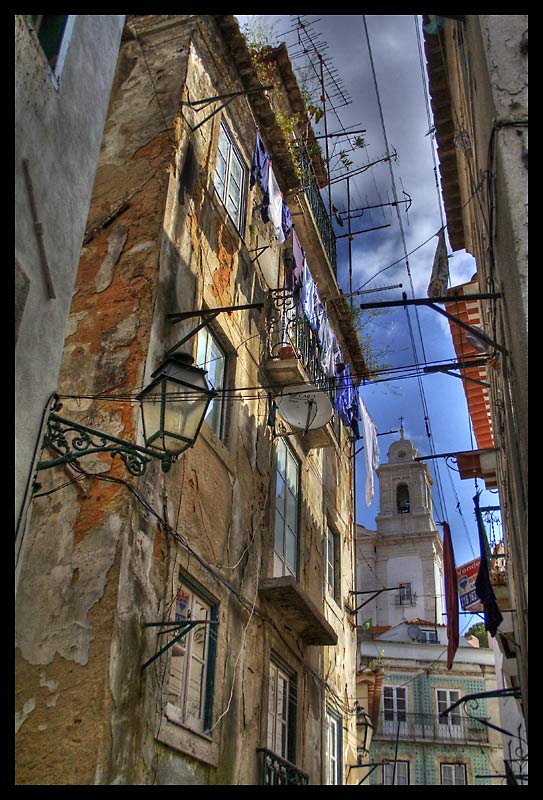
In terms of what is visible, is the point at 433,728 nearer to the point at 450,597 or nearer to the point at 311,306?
the point at 450,597

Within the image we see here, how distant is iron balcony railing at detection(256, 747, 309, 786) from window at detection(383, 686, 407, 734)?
29.2 metres

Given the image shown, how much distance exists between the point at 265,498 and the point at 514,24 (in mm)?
6536

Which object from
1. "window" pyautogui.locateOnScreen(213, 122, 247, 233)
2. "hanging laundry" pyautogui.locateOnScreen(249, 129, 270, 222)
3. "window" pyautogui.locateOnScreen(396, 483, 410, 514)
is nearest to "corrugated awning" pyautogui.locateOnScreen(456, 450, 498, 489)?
"hanging laundry" pyautogui.locateOnScreen(249, 129, 270, 222)

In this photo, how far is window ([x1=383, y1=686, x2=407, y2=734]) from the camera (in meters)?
37.4

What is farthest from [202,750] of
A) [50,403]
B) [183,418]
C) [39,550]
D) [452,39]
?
[452,39]

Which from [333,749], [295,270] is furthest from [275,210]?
[333,749]

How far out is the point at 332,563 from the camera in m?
15.2

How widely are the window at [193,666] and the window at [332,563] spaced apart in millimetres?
6075

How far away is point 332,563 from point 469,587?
8712 millimetres

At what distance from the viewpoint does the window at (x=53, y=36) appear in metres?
5.25

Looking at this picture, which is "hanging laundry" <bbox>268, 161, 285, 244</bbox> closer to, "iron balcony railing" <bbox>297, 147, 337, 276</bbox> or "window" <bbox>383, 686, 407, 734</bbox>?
"iron balcony railing" <bbox>297, 147, 337, 276</bbox>

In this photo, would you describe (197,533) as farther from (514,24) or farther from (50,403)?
(514,24)

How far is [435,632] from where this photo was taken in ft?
141
